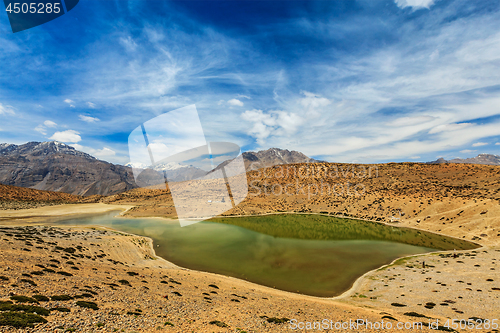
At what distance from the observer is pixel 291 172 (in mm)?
116438

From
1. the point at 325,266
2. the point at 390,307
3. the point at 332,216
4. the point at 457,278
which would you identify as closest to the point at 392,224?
the point at 332,216

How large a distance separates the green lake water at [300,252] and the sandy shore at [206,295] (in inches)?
84.7

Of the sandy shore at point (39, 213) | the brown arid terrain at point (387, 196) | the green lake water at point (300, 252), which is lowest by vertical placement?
the green lake water at point (300, 252)

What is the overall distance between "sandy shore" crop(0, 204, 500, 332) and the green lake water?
7.06ft

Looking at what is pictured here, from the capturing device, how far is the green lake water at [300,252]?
78.9ft

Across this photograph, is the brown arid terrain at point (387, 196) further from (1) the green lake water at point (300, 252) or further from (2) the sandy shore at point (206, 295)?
(2) the sandy shore at point (206, 295)

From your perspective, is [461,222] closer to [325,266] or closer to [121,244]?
[325,266]

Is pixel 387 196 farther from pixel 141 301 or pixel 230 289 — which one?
pixel 141 301

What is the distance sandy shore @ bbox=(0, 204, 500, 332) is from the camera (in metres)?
11.5

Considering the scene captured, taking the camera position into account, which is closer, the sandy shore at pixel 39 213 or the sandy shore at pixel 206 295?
the sandy shore at pixel 206 295

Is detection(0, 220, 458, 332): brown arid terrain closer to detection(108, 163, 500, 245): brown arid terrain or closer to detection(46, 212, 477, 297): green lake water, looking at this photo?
detection(46, 212, 477, 297): green lake water

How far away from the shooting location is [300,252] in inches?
1286

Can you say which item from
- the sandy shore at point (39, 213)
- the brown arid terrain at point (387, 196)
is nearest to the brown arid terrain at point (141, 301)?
the brown arid terrain at point (387, 196)

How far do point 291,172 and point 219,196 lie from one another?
4421cm
